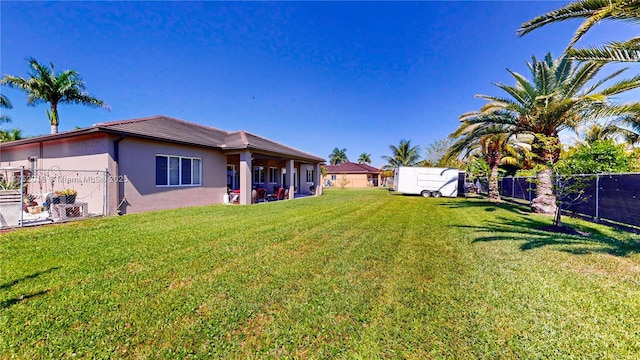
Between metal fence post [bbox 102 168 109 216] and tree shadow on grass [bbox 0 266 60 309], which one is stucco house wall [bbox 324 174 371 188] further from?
tree shadow on grass [bbox 0 266 60 309]

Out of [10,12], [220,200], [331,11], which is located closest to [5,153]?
[10,12]

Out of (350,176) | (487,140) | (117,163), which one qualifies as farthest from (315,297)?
(350,176)

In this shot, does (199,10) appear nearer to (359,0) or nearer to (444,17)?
(359,0)

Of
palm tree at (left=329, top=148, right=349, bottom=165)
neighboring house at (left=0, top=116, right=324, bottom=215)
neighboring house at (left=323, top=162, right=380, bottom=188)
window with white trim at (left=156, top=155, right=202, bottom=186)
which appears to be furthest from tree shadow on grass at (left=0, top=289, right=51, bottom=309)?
palm tree at (left=329, top=148, right=349, bottom=165)

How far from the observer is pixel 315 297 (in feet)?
11.6

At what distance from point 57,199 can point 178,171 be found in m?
4.19

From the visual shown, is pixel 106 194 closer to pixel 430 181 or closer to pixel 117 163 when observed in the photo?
pixel 117 163

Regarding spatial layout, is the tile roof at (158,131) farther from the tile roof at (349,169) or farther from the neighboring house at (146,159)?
the tile roof at (349,169)

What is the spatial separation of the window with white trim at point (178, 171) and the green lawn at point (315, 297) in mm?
4970

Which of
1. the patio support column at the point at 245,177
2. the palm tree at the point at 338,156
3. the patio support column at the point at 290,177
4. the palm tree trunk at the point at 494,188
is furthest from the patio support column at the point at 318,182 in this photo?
the palm tree at the point at 338,156

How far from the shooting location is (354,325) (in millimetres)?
2895

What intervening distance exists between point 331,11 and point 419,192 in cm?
1651

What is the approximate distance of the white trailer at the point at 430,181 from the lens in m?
22.8

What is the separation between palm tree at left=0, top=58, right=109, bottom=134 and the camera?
18.7 m
